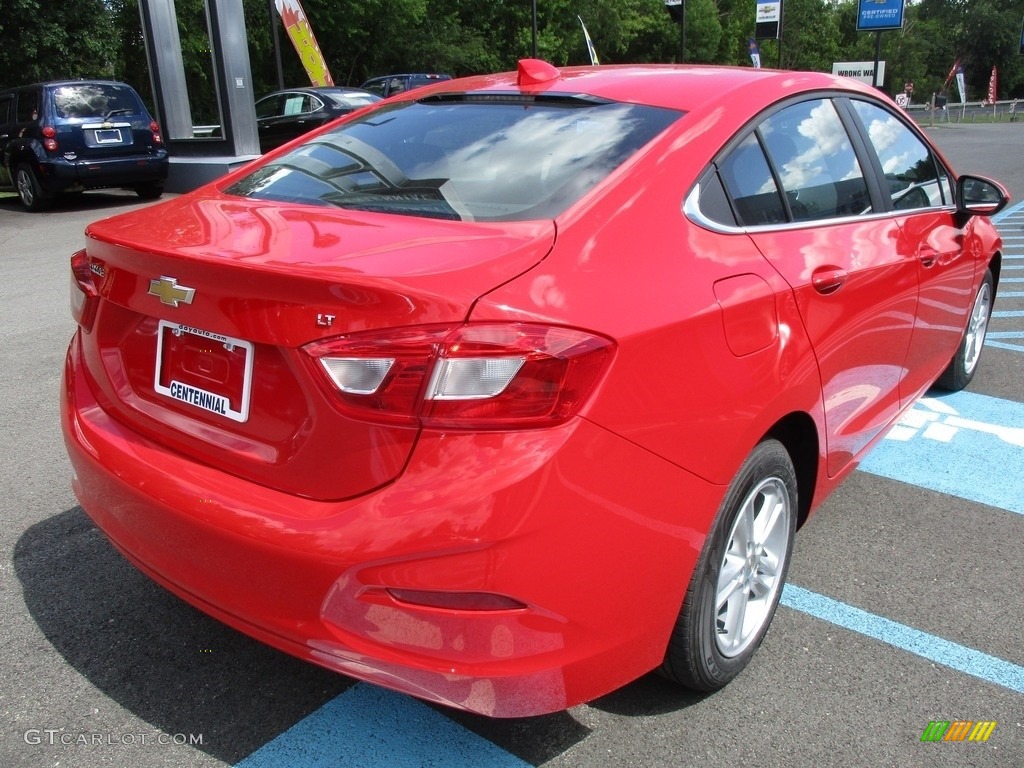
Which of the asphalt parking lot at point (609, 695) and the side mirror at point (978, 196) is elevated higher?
the side mirror at point (978, 196)

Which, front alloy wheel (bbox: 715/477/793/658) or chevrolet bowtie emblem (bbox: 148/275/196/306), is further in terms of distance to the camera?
front alloy wheel (bbox: 715/477/793/658)

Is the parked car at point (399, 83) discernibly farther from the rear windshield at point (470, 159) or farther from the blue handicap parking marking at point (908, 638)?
the blue handicap parking marking at point (908, 638)

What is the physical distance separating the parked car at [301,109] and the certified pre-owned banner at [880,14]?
23.6m

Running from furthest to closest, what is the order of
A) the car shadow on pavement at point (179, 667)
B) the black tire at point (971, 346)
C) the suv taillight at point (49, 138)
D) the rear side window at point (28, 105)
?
the rear side window at point (28, 105)
the suv taillight at point (49, 138)
the black tire at point (971, 346)
the car shadow on pavement at point (179, 667)

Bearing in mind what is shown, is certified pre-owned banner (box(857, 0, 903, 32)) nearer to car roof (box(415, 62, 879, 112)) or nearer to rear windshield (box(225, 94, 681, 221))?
car roof (box(415, 62, 879, 112))

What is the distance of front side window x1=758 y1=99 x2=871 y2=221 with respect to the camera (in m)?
2.76

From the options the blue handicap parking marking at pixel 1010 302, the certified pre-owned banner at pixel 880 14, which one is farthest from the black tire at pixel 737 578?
the certified pre-owned banner at pixel 880 14

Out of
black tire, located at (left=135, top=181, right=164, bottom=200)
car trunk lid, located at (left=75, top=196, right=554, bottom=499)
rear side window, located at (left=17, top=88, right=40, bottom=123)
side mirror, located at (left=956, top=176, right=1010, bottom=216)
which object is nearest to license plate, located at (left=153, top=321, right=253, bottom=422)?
car trunk lid, located at (left=75, top=196, right=554, bottom=499)

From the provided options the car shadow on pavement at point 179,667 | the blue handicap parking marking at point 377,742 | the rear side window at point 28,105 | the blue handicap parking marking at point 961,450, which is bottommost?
Answer: the blue handicap parking marking at point 961,450

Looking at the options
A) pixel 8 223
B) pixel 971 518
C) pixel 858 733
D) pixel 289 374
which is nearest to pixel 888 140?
pixel 971 518

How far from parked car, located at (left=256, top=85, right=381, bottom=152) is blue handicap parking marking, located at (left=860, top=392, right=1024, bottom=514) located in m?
13.0

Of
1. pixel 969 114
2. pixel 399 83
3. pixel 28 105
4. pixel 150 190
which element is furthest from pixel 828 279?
pixel 969 114

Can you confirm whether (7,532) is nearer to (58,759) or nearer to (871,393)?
(58,759)

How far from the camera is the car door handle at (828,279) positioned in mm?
2598
